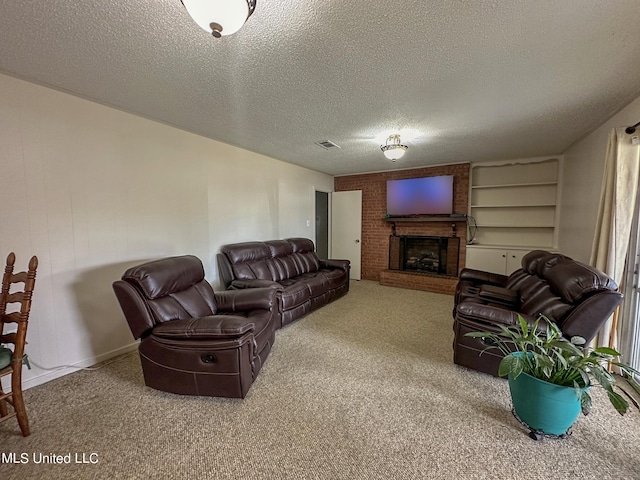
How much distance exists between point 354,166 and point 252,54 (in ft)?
11.9

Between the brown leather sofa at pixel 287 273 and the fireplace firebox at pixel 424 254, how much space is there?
1566mm

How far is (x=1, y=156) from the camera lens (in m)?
1.90

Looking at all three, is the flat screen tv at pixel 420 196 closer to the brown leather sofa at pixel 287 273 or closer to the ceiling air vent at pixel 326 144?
the brown leather sofa at pixel 287 273

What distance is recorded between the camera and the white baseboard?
6.71ft

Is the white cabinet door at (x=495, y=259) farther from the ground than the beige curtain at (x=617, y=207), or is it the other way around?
the beige curtain at (x=617, y=207)

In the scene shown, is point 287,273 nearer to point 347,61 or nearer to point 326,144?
point 326,144

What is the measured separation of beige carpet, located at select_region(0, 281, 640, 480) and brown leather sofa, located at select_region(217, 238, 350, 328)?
0.97m

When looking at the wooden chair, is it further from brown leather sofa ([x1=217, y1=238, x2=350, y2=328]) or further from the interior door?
the interior door

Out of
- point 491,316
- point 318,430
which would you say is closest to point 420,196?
point 491,316

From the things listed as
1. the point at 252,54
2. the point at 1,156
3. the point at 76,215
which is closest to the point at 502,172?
the point at 252,54

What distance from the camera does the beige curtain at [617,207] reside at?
215cm

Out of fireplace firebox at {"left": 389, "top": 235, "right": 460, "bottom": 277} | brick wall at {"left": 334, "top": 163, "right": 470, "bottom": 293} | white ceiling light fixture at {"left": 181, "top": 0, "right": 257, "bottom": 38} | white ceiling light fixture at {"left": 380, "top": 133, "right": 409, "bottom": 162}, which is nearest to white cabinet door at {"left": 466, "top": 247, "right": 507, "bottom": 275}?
brick wall at {"left": 334, "top": 163, "right": 470, "bottom": 293}

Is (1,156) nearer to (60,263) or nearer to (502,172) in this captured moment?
(60,263)

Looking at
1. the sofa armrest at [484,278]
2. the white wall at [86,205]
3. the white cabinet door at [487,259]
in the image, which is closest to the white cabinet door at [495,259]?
the white cabinet door at [487,259]
